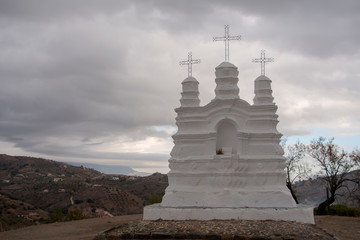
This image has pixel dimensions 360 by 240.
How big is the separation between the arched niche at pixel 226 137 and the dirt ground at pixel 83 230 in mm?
5851

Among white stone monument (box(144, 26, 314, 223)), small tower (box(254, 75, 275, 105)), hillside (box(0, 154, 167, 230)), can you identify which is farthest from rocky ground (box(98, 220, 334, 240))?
hillside (box(0, 154, 167, 230))

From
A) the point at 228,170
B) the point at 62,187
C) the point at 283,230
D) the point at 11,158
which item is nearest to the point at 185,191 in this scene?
the point at 228,170

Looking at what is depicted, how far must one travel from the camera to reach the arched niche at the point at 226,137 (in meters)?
19.2

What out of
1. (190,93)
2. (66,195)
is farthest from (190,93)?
(66,195)

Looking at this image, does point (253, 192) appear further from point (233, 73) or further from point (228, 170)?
point (233, 73)

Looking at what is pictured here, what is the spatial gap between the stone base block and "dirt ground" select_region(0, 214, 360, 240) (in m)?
1.60

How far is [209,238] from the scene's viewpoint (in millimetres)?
13492

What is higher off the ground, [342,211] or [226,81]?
[226,81]

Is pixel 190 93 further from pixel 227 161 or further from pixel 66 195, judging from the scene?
pixel 66 195

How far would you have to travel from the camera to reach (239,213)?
16.8m

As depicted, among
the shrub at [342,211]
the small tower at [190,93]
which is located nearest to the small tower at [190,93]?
the small tower at [190,93]

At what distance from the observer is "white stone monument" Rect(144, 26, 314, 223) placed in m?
17.3

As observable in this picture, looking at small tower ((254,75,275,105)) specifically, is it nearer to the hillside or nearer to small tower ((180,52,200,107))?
small tower ((180,52,200,107))

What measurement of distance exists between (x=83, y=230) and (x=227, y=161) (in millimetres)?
8436
